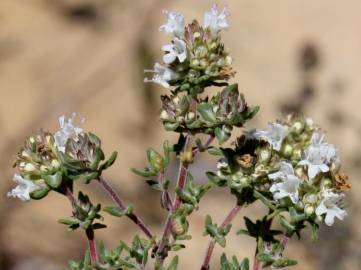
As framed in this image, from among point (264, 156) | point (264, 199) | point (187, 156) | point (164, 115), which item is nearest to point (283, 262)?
point (264, 199)

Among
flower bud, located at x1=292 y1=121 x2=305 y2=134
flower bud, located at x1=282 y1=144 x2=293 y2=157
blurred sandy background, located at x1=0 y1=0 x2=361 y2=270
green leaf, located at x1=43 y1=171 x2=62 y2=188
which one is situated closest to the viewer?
green leaf, located at x1=43 y1=171 x2=62 y2=188

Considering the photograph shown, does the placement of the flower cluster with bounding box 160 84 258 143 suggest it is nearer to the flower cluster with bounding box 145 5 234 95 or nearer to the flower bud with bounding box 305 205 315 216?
the flower cluster with bounding box 145 5 234 95

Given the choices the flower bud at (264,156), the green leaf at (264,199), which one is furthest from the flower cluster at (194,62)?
the green leaf at (264,199)

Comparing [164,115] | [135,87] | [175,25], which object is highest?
[135,87]

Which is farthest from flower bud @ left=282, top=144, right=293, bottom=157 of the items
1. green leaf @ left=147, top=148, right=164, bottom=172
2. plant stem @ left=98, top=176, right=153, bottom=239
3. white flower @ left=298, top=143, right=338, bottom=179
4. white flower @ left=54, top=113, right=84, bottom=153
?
white flower @ left=54, top=113, right=84, bottom=153

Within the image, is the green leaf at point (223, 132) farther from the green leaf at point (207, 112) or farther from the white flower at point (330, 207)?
the white flower at point (330, 207)

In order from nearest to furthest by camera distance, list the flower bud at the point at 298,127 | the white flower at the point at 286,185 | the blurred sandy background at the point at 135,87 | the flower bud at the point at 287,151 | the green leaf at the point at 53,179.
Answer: the white flower at the point at 286,185, the green leaf at the point at 53,179, the flower bud at the point at 287,151, the flower bud at the point at 298,127, the blurred sandy background at the point at 135,87

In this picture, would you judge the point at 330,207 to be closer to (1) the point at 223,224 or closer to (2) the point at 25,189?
(1) the point at 223,224
